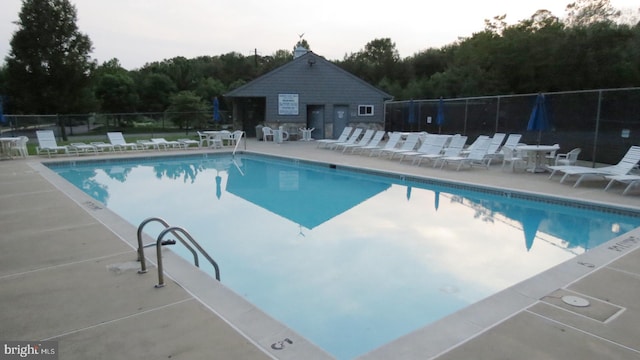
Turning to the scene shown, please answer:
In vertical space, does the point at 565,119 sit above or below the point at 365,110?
below

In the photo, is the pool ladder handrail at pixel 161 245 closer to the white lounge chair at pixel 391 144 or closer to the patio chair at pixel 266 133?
the white lounge chair at pixel 391 144

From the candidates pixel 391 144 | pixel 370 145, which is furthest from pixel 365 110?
pixel 391 144

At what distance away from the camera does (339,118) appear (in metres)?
21.5

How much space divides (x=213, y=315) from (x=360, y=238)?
3.34m

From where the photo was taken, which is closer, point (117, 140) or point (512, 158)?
point (512, 158)

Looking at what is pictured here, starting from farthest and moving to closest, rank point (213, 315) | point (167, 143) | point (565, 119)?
1. point (167, 143)
2. point (565, 119)
3. point (213, 315)

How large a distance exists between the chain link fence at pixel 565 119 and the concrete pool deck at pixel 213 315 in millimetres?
7230

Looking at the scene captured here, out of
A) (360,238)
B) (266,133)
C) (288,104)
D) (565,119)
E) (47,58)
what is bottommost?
(360,238)

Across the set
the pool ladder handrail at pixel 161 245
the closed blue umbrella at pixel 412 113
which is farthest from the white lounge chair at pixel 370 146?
the pool ladder handrail at pixel 161 245

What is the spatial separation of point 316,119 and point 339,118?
3.87ft

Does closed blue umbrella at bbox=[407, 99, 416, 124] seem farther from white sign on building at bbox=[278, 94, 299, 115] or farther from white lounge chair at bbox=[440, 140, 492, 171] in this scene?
white lounge chair at bbox=[440, 140, 492, 171]

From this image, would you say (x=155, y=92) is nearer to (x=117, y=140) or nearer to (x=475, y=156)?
(x=117, y=140)

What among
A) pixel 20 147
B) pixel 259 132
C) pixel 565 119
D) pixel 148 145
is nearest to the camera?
pixel 565 119

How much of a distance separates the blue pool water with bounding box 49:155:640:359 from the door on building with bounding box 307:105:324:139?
34.9ft
